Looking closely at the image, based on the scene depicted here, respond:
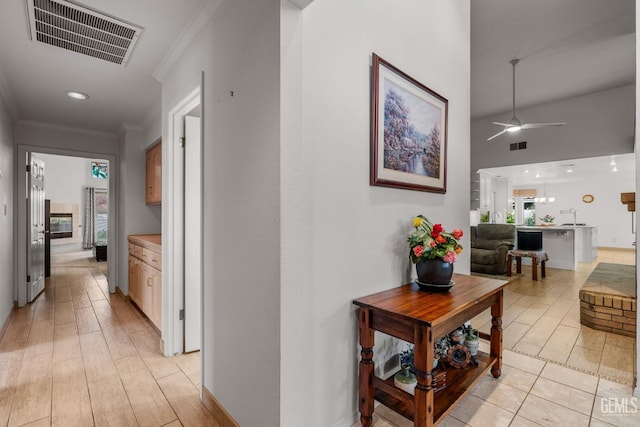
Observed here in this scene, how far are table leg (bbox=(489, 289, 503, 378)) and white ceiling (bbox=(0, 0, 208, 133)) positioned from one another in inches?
103

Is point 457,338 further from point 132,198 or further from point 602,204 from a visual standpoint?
point 602,204

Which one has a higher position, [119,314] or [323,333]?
[323,333]

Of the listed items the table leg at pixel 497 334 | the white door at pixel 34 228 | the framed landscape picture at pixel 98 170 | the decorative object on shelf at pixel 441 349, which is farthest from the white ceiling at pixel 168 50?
the framed landscape picture at pixel 98 170

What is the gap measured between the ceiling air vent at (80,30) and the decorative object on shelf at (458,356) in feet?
9.58

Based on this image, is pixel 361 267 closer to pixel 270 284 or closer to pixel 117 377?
pixel 270 284

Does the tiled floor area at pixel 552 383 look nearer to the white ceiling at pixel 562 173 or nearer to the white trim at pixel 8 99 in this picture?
the white trim at pixel 8 99

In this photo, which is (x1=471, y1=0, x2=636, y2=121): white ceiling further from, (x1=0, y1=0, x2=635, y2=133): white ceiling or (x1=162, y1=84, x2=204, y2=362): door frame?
(x1=162, y1=84, x2=204, y2=362): door frame

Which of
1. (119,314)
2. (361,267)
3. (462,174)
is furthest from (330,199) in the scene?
(119,314)

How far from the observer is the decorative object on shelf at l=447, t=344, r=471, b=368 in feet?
5.67

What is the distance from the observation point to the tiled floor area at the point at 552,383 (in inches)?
63.0

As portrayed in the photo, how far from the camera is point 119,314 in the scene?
346 cm

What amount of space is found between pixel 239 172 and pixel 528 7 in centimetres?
329

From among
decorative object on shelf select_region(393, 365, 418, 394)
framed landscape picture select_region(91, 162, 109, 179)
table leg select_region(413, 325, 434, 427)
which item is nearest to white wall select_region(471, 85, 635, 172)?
decorative object on shelf select_region(393, 365, 418, 394)

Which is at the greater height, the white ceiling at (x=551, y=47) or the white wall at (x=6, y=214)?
the white ceiling at (x=551, y=47)
